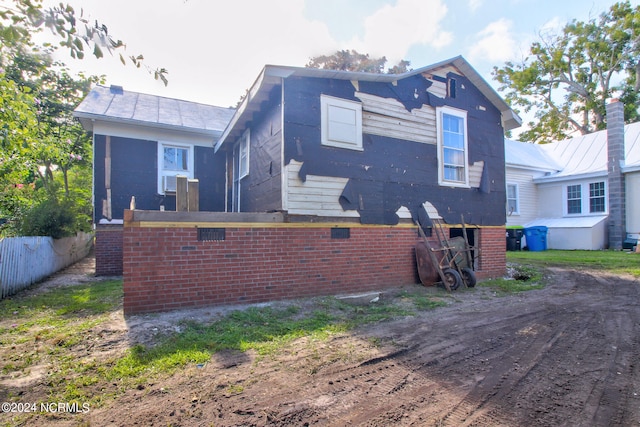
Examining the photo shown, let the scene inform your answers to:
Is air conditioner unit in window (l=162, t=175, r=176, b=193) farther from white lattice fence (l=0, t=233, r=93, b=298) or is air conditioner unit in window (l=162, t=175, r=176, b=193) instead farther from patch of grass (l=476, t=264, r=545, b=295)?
patch of grass (l=476, t=264, r=545, b=295)

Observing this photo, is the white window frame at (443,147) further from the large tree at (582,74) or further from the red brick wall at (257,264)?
the large tree at (582,74)

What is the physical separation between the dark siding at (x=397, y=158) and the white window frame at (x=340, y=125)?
130mm

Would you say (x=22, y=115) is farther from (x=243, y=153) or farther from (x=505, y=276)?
(x=505, y=276)

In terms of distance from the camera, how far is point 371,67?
24672 mm

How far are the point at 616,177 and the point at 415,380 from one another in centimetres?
1862

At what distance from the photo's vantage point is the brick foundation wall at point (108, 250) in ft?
34.4

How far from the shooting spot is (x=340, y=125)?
758 cm

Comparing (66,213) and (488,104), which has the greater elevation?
(488,104)

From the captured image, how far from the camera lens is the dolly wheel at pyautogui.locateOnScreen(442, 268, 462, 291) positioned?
26.2 ft

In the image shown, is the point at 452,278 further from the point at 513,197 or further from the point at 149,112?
the point at 513,197

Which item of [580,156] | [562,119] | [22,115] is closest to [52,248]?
[22,115]

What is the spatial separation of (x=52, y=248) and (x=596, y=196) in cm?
2375

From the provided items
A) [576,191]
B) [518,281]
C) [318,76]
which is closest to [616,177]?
[576,191]

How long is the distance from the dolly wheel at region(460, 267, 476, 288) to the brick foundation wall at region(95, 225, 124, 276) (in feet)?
32.8
